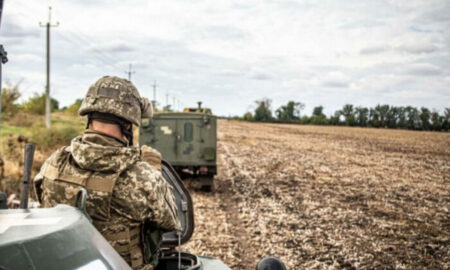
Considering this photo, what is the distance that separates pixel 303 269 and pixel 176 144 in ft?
20.6

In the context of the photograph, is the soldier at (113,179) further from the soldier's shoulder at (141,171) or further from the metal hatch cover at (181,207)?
the metal hatch cover at (181,207)

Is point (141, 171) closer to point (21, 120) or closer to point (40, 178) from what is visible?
point (40, 178)

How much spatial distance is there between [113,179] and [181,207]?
695 millimetres

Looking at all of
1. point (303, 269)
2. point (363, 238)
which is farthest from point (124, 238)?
point (363, 238)

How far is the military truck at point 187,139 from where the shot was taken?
11508mm

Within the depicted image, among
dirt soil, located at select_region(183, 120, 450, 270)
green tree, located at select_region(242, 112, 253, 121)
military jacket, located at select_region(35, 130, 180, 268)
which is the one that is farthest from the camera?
green tree, located at select_region(242, 112, 253, 121)

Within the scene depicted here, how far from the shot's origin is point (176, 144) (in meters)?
11.7

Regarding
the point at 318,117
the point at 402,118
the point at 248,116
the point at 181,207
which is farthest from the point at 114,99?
the point at 248,116

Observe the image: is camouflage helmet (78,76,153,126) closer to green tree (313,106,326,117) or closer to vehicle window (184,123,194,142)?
vehicle window (184,123,194,142)

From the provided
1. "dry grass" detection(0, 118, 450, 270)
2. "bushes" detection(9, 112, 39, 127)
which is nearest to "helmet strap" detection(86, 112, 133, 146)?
"dry grass" detection(0, 118, 450, 270)

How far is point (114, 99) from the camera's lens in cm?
259

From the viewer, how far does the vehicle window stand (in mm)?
11619

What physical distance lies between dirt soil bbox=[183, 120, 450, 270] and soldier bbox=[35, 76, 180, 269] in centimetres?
397

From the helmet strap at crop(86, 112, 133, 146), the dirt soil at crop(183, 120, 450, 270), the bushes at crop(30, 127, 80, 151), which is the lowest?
the dirt soil at crop(183, 120, 450, 270)
